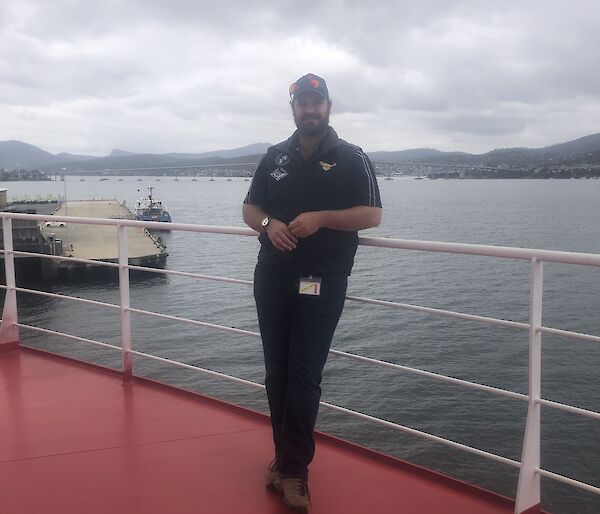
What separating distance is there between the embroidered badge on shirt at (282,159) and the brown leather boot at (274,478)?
1.09 meters

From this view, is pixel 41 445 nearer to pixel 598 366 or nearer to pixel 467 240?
pixel 598 366

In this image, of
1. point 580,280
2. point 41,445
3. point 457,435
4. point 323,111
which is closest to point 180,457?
point 41,445

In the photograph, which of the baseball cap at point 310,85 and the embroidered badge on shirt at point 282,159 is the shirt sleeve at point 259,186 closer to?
the embroidered badge on shirt at point 282,159

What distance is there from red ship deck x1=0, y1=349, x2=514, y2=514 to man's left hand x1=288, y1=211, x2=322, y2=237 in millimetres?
980

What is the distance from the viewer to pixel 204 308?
79.7ft

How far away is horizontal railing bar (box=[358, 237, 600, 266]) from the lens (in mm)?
1972

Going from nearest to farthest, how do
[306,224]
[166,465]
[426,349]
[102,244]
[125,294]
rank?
[306,224]
[166,465]
[125,294]
[426,349]
[102,244]

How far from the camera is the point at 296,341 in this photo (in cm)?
219

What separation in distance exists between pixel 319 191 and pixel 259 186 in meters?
0.27

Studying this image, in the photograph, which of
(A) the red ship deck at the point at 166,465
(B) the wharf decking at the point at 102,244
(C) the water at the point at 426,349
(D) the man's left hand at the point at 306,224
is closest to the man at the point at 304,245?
(D) the man's left hand at the point at 306,224

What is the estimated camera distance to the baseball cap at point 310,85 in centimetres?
210

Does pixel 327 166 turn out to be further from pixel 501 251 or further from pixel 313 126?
pixel 501 251

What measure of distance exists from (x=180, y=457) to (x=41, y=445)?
24.7 inches

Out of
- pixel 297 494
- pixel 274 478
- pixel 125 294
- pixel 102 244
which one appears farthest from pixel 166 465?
pixel 102 244
